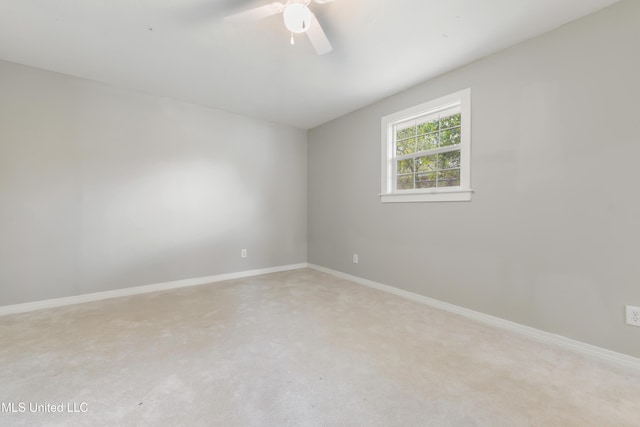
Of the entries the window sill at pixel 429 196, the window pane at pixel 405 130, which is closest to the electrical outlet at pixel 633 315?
the window sill at pixel 429 196

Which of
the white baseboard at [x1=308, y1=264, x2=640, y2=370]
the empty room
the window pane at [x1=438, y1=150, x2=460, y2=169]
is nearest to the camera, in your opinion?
the empty room

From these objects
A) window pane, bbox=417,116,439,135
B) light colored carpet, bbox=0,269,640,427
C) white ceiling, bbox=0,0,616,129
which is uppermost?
white ceiling, bbox=0,0,616,129

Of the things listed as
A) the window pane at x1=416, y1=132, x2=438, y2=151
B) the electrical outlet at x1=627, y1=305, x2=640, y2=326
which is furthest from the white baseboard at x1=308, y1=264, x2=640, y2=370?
the window pane at x1=416, y1=132, x2=438, y2=151

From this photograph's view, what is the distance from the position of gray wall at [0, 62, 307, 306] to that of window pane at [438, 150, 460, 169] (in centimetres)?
243

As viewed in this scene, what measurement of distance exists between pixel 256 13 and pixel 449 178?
7.14 ft

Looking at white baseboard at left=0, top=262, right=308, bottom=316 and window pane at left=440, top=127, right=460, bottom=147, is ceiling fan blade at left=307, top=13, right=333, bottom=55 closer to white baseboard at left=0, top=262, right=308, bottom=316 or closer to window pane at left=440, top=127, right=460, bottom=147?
window pane at left=440, top=127, right=460, bottom=147

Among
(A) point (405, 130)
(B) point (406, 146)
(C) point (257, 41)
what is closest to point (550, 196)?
(B) point (406, 146)

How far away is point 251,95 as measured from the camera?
315 cm

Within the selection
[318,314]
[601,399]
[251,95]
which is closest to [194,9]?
[251,95]

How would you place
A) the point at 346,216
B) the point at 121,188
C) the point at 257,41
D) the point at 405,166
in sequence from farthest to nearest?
the point at 346,216 < the point at 405,166 < the point at 121,188 < the point at 257,41

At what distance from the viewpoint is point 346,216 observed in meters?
3.77

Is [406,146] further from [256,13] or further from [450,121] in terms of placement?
[256,13]

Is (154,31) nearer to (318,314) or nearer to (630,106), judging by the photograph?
(318,314)

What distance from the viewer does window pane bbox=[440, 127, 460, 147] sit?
258cm
